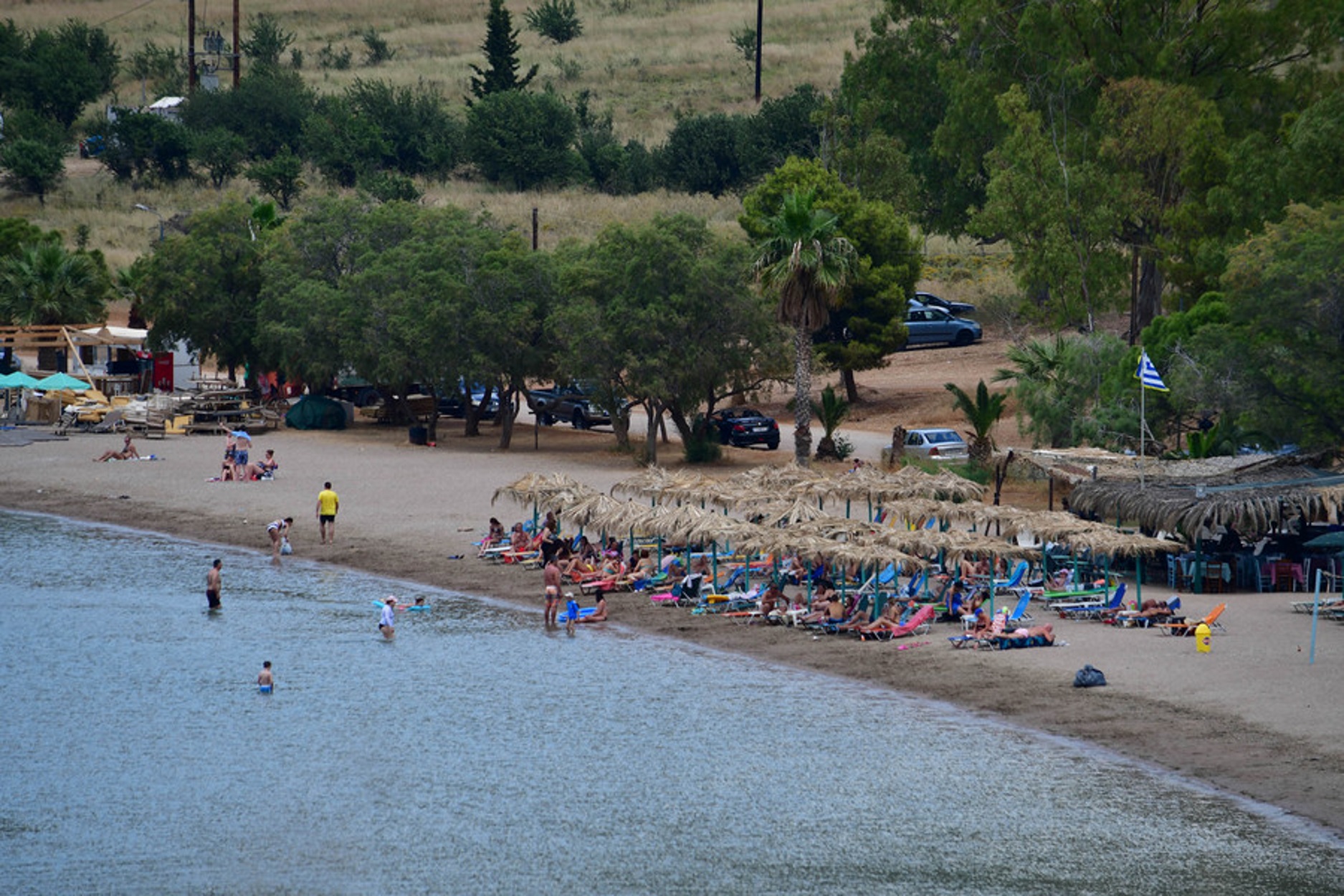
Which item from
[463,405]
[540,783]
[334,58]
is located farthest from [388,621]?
[334,58]

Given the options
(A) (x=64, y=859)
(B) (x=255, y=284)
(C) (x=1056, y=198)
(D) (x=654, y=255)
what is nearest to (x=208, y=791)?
(A) (x=64, y=859)

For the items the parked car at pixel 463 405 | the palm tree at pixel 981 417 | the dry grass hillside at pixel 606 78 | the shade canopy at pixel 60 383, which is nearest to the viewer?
the palm tree at pixel 981 417

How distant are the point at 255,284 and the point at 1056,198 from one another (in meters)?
31.0

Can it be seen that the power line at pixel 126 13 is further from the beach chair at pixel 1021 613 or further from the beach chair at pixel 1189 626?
the beach chair at pixel 1189 626

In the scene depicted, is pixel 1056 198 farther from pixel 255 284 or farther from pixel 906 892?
pixel 906 892

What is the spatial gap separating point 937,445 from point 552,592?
18.9m

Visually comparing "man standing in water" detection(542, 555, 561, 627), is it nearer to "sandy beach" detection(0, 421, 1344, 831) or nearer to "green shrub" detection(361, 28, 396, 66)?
"sandy beach" detection(0, 421, 1344, 831)

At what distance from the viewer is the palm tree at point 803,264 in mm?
42781

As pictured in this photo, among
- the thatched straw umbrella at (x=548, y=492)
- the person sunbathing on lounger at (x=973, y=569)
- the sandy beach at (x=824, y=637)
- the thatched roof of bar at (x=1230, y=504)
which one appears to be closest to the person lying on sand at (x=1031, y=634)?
the sandy beach at (x=824, y=637)

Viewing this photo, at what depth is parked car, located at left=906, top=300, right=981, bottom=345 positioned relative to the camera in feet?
229

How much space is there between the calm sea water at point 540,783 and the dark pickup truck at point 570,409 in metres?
28.5

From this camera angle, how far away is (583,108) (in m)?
113

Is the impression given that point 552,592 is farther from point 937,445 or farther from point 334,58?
point 334,58

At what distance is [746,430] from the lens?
52031 mm
